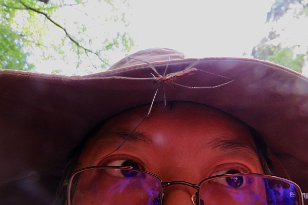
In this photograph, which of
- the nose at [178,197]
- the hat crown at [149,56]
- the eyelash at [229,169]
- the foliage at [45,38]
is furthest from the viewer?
the foliage at [45,38]

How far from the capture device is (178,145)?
1021 millimetres

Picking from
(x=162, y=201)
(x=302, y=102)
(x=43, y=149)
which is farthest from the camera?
(x=43, y=149)

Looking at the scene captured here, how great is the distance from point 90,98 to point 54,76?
14cm

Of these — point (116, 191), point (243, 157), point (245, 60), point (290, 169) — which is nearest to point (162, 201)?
point (116, 191)

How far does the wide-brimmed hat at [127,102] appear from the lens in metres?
0.96

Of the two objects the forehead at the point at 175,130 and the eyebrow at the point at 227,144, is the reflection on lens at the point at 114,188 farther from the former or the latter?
the eyebrow at the point at 227,144

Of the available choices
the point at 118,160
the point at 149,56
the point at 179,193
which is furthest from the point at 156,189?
the point at 149,56

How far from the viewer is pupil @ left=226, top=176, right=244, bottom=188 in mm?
999

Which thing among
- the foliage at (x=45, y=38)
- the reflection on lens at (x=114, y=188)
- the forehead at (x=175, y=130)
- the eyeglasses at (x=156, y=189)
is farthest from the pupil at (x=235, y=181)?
the foliage at (x=45, y=38)

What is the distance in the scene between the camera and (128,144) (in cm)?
105

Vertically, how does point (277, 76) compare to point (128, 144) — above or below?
above

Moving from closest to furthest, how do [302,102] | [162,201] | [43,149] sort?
[162,201] → [302,102] → [43,149]

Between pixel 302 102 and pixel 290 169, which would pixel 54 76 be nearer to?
pixel 302 102

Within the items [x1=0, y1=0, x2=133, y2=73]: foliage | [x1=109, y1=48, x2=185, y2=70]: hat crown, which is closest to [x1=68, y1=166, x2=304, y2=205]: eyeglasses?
[x1=109, y1=48, x2=185, y2=70]: hat crown
